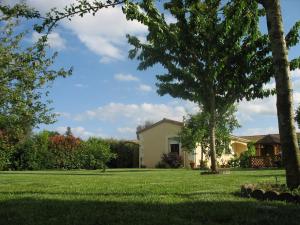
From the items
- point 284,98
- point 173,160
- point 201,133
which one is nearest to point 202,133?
point 201,133

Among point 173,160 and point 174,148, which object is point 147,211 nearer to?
point 173,160

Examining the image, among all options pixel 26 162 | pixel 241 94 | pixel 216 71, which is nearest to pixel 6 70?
pixel 216 71

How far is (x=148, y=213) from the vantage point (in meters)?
6.46

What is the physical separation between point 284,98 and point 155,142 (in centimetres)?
3808

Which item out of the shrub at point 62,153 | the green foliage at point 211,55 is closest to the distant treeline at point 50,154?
the shrub at point 62,153

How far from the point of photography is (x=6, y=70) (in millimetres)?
17500

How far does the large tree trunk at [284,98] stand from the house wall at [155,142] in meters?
36.2

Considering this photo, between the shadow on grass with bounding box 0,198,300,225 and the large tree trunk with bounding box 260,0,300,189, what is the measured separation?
1453 millimetres

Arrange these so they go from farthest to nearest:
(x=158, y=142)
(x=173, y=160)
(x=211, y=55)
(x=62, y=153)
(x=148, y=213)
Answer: (x=158, y=142) → (x=173, y=160) → (x=62, y=153) → (x=211, y=55) → (x=148, y=213)

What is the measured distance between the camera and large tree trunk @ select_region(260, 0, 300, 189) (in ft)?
27.8

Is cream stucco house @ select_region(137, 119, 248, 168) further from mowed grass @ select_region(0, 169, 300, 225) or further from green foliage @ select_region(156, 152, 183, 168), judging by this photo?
mowed grass @ select_region(0, 169, 300, 225)

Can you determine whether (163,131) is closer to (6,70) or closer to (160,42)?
(160,42)

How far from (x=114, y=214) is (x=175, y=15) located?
49.2 ft

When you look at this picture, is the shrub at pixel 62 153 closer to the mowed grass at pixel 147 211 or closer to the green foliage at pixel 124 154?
the green foliage at pixel 124 154
